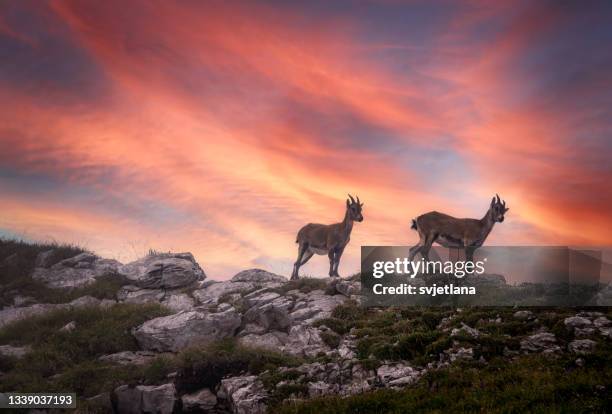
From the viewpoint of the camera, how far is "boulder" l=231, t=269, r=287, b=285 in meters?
33.4

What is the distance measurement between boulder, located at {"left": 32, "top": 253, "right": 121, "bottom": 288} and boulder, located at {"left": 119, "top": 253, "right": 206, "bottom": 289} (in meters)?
1.42

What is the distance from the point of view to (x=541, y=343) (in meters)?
15.8

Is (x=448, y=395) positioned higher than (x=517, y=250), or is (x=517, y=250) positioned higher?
(x=517, y=250)

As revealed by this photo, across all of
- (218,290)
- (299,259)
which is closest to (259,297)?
(218,290)

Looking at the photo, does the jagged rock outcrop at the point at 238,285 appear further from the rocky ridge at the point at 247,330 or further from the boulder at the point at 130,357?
the boulder at the point at 130,357

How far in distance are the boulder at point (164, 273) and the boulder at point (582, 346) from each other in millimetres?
24117

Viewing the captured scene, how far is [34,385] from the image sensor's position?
18.6 meters

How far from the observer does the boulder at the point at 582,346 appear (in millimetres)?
14524

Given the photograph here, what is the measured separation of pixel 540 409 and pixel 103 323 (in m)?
20.1

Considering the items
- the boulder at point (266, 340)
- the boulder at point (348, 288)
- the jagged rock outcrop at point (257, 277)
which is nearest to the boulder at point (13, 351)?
the boulder at point (266, 340)

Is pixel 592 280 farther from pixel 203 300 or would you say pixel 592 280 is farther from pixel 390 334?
pixel 203 300

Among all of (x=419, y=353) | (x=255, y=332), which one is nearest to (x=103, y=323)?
(x=255, y=332)

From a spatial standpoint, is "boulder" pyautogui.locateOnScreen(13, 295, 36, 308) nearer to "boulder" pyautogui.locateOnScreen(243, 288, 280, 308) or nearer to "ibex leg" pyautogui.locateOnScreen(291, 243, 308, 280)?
"boulder" pyautogui.locateOnScreen(243, 288, 280, 308)

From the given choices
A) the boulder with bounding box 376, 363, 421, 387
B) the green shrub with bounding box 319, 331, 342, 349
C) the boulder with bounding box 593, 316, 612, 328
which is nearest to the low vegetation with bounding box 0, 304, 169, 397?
the green shrub with bounding box 319, 331, 342, 349
